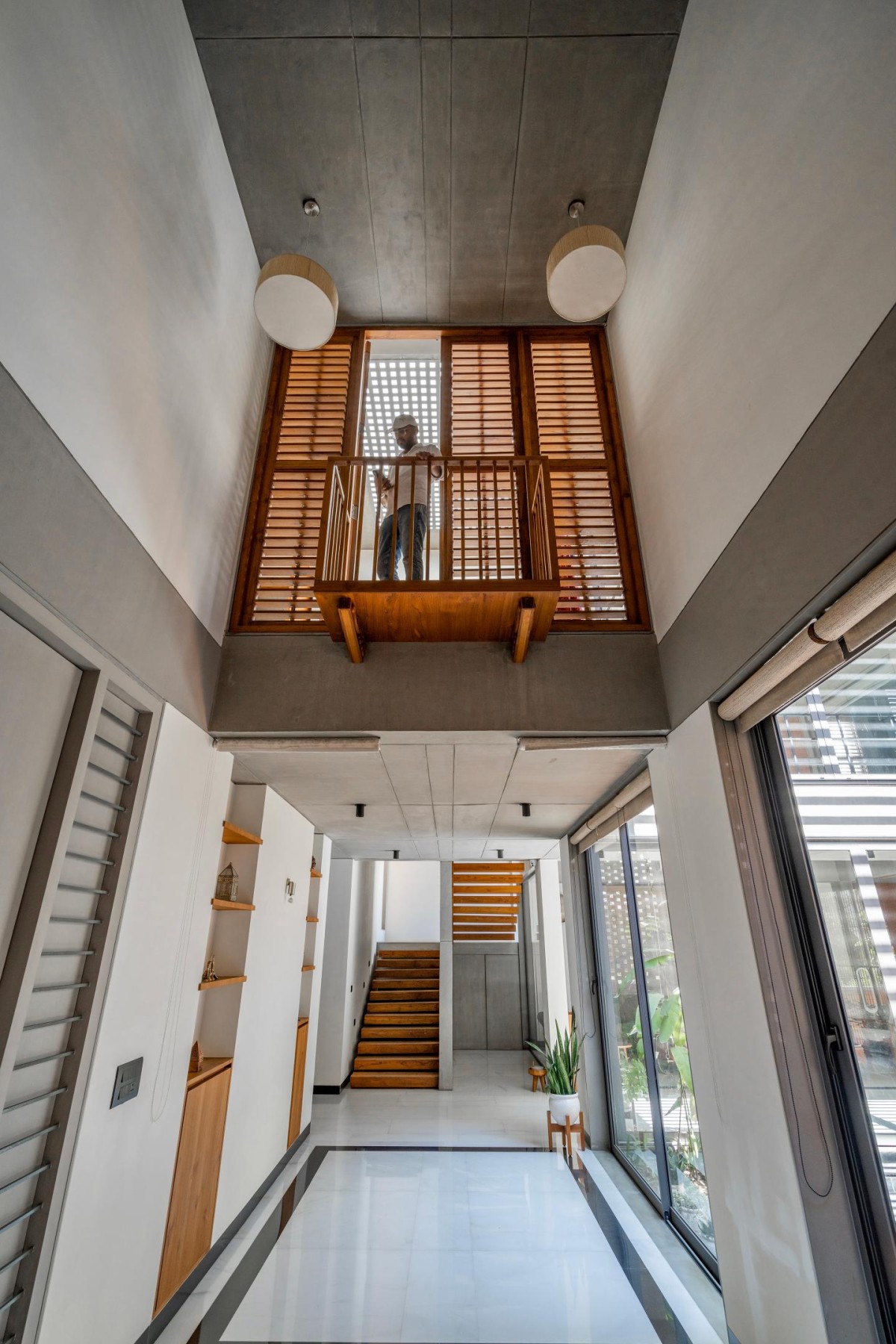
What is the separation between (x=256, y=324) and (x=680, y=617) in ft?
11.9

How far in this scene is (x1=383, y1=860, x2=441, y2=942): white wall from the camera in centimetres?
1149

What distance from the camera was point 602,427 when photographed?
4.27 m

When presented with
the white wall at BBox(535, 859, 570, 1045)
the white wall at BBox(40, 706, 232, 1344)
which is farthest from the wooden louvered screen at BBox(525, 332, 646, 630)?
the white wall at BBox(535, 859, 570, 1045)

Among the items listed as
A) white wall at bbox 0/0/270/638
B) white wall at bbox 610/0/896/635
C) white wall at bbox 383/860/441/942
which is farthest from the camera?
white wall at bbox 383/860/441/942

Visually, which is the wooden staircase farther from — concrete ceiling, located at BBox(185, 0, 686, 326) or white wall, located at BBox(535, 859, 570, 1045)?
concrete ceiling, located at BBox(185, 0, 686, 326)

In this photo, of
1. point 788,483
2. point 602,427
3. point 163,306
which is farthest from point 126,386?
point 602,427

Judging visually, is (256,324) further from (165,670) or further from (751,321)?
(751,321)

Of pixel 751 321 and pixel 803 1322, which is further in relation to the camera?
pixel 751 321

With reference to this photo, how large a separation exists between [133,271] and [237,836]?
10.1 ft

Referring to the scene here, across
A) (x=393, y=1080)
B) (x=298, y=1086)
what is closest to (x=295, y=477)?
(x=298, y=1086)

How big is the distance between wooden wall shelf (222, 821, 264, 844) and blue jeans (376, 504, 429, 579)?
1.81 metres

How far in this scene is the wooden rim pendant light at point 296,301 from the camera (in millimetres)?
3297

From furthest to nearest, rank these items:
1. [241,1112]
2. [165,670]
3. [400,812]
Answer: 1. [400,812]
2. [241,1112]
3. [165,670]

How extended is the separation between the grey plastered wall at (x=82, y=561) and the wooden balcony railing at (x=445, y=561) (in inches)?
30.0
